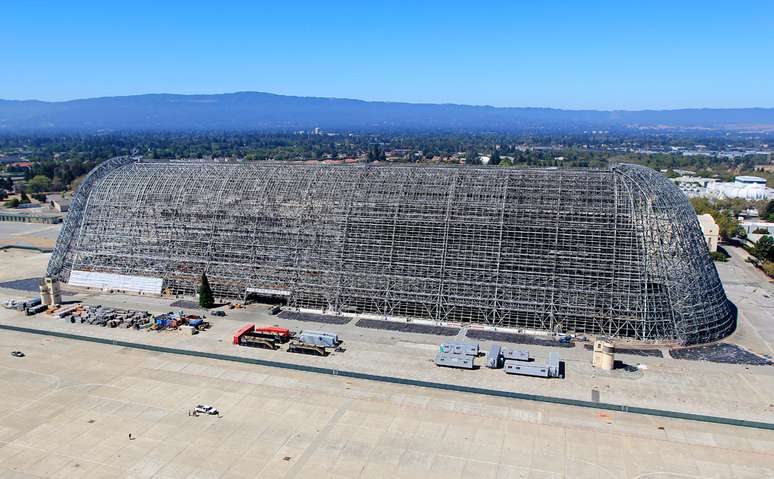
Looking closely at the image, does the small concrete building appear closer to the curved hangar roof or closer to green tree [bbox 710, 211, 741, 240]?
green tree [bbox 710, 211, 741, 240]

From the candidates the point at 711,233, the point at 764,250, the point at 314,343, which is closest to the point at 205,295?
the point at 314,343

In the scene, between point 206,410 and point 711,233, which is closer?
point 206,410

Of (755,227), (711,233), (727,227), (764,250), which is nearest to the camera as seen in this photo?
(764,250)

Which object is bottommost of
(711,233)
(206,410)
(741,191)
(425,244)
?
(206,410)

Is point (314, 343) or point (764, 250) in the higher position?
point (764, 250)

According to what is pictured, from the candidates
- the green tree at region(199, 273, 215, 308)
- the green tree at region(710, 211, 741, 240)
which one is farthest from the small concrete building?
the green tree at region(199, 273, 215, 308)

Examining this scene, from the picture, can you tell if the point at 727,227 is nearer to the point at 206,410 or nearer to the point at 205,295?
the point at 205,295

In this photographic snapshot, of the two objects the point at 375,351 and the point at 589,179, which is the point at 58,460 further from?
the point at 589,179
